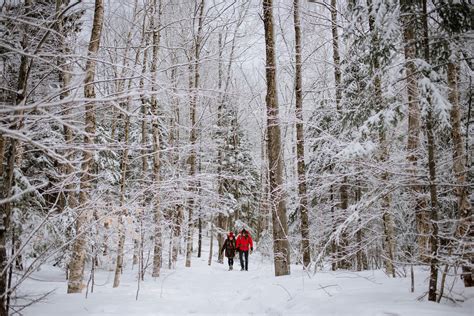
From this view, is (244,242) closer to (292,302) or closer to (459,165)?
(292,302)

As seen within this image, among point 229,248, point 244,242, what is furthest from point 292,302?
point 229,248

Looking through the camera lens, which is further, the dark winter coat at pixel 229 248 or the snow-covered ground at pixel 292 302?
the dark winter coat at pixel 229 248

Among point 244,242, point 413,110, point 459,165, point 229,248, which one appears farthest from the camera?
point 229,248

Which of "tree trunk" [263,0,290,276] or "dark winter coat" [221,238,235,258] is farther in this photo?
"dark winter coat" [221,238,235,258]

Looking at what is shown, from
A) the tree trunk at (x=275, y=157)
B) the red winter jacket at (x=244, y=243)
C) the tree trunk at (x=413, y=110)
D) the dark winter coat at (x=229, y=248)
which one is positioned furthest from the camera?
the dark winter coat at (x=229, y=248)

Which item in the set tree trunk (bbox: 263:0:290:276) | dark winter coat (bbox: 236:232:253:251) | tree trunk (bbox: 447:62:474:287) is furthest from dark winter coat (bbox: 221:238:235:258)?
tree trunk (bbox: 447:62:474:287)

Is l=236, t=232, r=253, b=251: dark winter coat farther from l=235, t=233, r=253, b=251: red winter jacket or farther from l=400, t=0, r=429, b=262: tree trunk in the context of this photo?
l=400, t=0, r=429, b=262: tree trunk

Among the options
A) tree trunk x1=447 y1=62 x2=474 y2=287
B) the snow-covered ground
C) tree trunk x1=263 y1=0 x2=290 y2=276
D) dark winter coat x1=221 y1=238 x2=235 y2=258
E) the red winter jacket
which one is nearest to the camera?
the snow-covered ground

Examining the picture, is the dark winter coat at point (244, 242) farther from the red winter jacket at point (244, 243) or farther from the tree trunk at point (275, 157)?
the tree trunk at point (275, 157)

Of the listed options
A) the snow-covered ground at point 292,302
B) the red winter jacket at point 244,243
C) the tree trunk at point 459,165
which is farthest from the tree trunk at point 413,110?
the red winter jacket at point 244,243

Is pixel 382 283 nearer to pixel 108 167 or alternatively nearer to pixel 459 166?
pixel 459 166

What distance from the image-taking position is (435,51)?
4.02m

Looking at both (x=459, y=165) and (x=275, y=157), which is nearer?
(x=459, y=165)

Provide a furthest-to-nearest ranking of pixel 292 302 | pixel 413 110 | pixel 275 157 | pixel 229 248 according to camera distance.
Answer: pixel 229 248 < pixel 275 157 < pixel 292 302 < pixel 413 110
